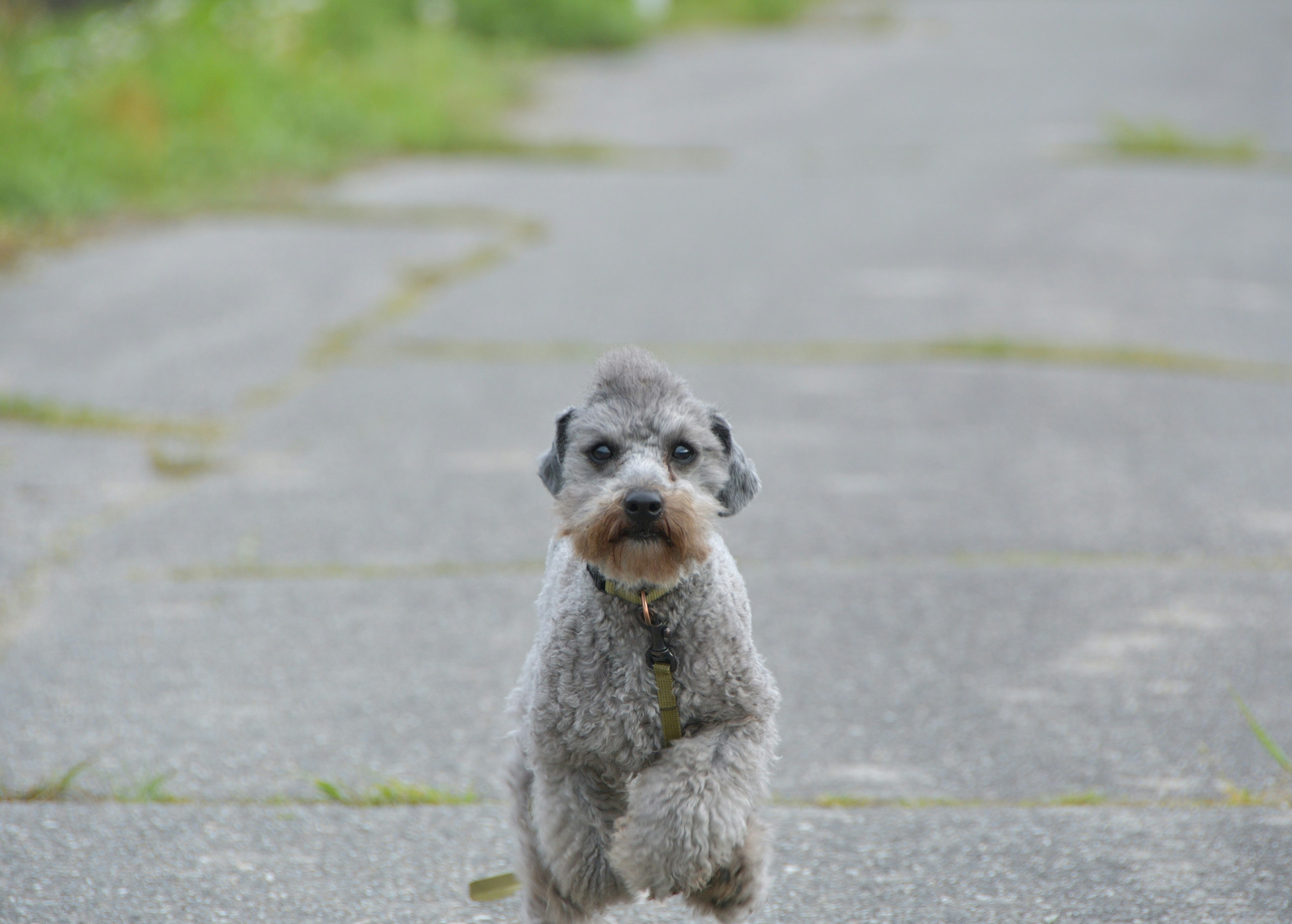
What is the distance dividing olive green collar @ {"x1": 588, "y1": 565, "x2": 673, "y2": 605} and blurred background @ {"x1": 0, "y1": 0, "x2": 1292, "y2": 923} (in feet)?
3.32

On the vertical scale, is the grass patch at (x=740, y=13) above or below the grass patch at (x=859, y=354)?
above

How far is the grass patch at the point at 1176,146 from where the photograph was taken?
49.6 feet

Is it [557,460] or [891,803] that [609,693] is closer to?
[557,460]

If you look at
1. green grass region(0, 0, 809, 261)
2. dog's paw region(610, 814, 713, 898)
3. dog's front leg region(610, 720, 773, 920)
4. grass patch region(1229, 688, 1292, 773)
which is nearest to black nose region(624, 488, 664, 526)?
dog's front leg region(610, 720, 773, 920)

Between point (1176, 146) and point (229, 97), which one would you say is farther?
point (1176, 146)

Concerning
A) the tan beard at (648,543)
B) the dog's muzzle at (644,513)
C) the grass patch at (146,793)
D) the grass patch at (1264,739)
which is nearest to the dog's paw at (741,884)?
the tan beard at (648,543)

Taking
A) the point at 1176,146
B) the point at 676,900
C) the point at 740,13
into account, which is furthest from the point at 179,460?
the point at 740,13

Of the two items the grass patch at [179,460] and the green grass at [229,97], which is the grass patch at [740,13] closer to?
the green grass at [229,97]

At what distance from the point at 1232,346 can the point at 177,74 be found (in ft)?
31.9

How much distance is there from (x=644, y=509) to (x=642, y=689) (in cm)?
45

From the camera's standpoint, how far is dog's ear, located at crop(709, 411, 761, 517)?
382 centimetres

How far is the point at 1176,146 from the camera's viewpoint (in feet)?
50.5

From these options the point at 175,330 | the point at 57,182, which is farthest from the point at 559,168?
the point at 175,330

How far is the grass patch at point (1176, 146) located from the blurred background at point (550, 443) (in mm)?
59
